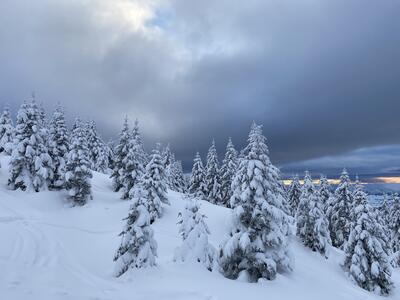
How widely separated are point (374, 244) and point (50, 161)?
36997mm

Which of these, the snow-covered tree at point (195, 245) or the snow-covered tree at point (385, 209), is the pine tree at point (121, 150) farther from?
the snow-covered tree at point (385, 209)

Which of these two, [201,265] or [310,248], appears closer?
[201,265]

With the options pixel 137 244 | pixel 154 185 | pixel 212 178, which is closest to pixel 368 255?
pixel 154 185

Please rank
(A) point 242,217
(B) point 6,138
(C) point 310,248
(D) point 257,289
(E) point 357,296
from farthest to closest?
1. (B) point 6,138
2. (C) point 310,248
3. (E) point 357,296
4. (A) point 242,217
5. (D) point 257,289

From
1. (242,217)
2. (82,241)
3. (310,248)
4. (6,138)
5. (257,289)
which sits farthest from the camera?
(6,138)

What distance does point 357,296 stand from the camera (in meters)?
25.8

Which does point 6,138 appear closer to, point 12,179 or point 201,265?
point 12,179

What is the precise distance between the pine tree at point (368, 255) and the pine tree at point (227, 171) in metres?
25.2

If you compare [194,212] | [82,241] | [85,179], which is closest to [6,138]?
[85,179]

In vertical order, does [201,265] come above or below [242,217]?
below

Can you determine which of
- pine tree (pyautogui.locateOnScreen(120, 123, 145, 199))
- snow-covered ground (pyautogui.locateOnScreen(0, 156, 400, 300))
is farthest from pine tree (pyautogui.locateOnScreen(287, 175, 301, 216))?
pine tree (pyautogui.locateOnScreen(120, 123, 145, 199))

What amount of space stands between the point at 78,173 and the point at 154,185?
383 inches

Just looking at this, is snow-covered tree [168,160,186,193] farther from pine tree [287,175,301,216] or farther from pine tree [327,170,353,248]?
pine tree [327,170,353,248]

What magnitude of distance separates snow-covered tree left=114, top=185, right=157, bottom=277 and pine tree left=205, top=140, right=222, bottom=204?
40327 mm
